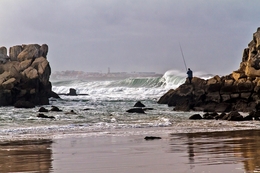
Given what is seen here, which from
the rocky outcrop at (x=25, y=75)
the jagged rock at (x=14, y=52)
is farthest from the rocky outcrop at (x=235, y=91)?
the jagged rock at (x=14, y=52)

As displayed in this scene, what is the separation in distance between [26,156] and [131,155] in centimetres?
229

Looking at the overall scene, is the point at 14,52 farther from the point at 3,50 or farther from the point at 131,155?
the point at 131,155

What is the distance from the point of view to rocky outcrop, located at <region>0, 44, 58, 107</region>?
36.3 meters

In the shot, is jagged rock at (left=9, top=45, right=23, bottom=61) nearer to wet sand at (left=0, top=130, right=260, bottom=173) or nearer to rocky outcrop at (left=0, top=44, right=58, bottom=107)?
rocky outcrop at (left=0, top=44, right=58, bottom=107)

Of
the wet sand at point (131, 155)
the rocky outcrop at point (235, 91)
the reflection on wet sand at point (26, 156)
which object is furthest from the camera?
the rocky outcrop at point (235, 91)

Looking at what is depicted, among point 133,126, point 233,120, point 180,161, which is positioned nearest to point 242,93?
point 233,120

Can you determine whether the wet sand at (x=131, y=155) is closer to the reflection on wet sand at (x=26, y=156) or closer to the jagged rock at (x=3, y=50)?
the reflection on wet sand at (x=26, y=156)

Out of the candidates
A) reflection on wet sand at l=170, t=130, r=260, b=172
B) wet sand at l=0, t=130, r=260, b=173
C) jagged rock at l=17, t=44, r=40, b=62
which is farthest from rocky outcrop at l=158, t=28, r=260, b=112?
wet sand at l=0, t=130, r=260, b=173

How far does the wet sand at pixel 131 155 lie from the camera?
824 cm

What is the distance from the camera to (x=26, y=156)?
34.0ft

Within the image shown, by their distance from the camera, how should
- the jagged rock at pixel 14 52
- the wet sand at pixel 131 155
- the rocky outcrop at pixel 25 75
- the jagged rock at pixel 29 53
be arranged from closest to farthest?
the wet sand at pixel 131 155
the rocky outcrop at pixel 25 75
the jagged rock at pixel 29 53
the jagged rock at pixel 14 52

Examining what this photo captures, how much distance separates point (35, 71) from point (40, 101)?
2564mm

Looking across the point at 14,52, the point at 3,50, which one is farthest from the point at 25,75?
the point at 3,50

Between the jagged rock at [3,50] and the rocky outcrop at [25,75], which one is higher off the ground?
the jagged rock at [3,50]
